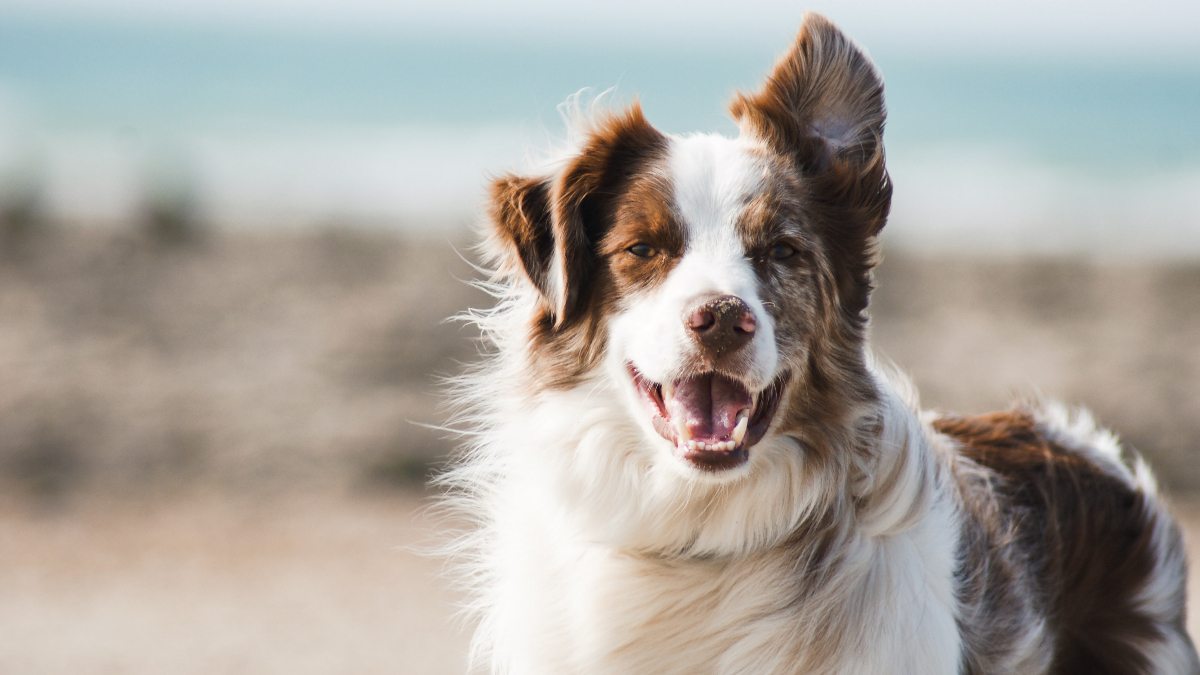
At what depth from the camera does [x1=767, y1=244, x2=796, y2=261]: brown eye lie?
308cm

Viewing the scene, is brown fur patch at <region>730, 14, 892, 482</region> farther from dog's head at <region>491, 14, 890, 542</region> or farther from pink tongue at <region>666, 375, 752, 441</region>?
pink tongue at <region>666, 375, 752, 441</region>

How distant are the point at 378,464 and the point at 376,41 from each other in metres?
45.8

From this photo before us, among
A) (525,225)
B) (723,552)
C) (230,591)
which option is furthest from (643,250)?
(230,591)

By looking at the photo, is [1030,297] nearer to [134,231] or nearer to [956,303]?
[956,303]

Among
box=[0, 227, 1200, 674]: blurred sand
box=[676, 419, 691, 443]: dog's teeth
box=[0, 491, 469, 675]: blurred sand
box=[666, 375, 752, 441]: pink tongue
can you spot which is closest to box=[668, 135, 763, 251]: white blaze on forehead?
box=[666, 375, 752, 441]: pink tongue

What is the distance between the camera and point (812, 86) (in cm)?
335

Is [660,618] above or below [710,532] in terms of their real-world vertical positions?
below

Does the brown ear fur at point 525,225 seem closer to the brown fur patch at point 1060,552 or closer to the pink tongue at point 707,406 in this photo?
the pink tongue at point 707,406

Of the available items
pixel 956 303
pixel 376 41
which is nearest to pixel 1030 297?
pixel 956 303

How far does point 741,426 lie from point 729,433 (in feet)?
0.13

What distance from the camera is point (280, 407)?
944 cm

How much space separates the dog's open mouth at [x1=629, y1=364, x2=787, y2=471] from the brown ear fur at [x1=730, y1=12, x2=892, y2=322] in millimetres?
503

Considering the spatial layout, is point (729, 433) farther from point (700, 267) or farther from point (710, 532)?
point (700, 267)

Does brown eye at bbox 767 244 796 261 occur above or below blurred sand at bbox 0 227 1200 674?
above
